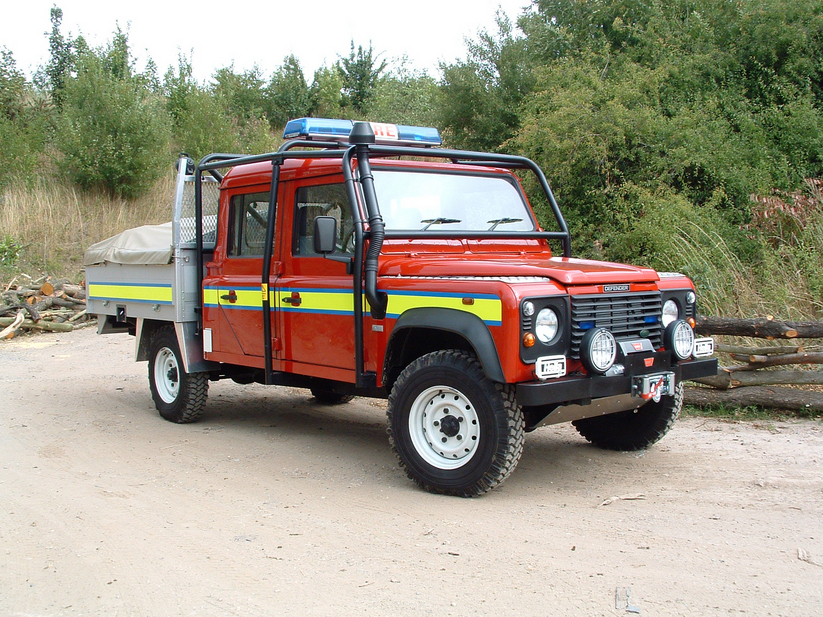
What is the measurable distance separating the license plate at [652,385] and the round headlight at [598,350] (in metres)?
0.30

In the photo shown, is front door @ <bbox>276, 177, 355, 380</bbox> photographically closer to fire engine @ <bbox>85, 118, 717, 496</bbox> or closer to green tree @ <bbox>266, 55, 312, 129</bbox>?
fire engine @ <bbox>85, 118, 717, 496</bbox>

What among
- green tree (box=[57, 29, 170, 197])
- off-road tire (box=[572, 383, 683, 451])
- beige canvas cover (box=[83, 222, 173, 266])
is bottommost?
off-road tire (box=[572, 383, 683, 451])

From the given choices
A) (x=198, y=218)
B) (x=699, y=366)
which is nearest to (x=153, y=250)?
(x=198, y=218)

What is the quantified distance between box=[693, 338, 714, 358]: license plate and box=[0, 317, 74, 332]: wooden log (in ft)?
43.5

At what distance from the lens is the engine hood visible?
16.6 ft

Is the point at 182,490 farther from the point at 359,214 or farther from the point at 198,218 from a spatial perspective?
the point at 198,218

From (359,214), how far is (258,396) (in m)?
4.48

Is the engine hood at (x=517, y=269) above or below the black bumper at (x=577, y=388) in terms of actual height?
above

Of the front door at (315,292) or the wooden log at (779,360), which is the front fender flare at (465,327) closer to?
the front door at (315,292)

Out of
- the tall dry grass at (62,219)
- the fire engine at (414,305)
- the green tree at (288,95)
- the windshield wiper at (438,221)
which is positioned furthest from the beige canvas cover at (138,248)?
the green tree at (288,95)

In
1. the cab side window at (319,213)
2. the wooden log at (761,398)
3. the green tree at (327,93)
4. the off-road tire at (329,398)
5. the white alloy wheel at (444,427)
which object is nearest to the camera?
the white alloy wheel at (444,427)

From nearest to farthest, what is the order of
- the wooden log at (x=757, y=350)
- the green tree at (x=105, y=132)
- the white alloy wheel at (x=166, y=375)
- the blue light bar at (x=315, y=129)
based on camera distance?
the blue light bar at (x=315, y=129), the wooden log at (x=757, y=350), the white alloy wheel at (x=166, y=375), the green tree at (x=105, y=132)

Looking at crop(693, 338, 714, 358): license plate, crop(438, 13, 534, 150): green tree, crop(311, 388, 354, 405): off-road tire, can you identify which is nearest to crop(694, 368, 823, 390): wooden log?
crop(693, 338, 714, 358): license plate

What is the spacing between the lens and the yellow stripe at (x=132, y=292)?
773cm
